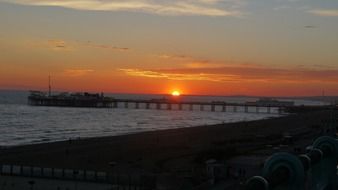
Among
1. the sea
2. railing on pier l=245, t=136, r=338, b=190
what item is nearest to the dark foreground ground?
the sea

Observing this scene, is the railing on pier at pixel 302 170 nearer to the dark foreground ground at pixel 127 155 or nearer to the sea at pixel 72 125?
the dark foreground ground at pixel 127 155

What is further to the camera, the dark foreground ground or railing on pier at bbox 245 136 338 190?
the dark foreground ground

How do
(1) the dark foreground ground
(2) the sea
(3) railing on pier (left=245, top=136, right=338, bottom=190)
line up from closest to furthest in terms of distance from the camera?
(3) railing on pier (left=245, top=136, right=338, bottom=190) → (1) the dark foreground ground → (2) the sea

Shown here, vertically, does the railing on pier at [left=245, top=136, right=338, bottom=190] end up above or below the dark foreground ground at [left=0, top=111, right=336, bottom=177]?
above

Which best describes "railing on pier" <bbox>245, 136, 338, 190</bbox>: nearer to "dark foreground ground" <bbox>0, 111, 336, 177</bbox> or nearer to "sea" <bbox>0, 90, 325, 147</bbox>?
"dark foreground ground" <bbox>0, 111, 336, 177</bbox>

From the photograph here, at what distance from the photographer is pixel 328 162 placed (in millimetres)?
2986

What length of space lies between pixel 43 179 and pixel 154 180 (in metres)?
5.36

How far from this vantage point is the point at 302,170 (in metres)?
2.12

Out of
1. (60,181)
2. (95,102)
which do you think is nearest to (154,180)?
(60,181)

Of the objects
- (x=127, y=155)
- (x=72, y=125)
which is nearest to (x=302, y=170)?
(x=127, y=155)

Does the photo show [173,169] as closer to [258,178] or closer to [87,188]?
[87,188]

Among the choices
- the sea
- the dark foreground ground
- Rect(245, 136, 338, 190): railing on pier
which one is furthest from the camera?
the sea

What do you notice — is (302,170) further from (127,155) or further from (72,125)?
(72,125)

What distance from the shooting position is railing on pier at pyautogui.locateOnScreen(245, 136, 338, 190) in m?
1.95
